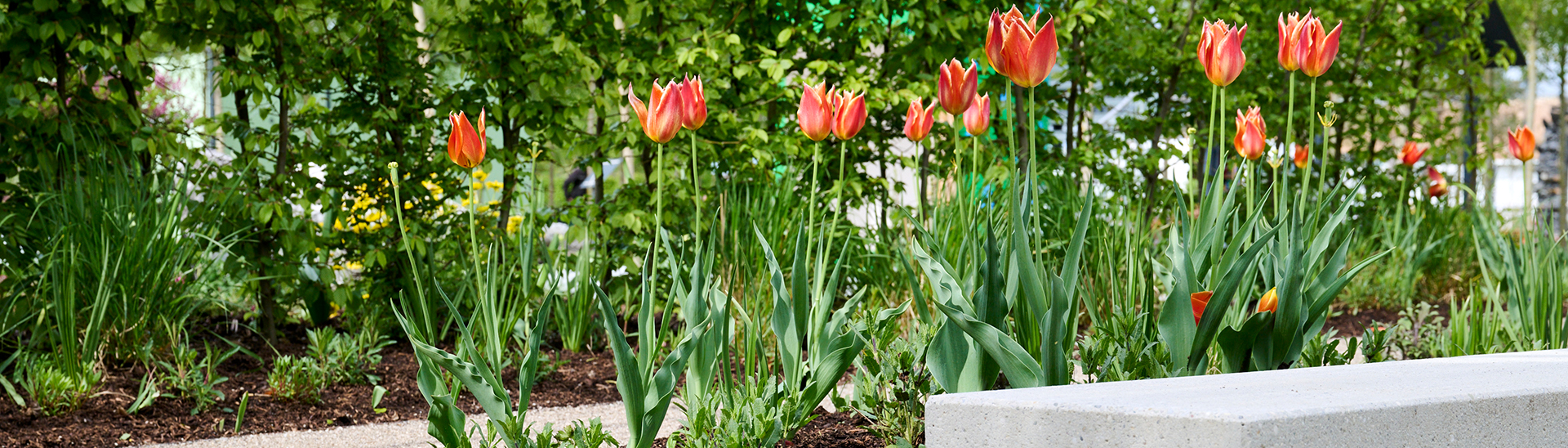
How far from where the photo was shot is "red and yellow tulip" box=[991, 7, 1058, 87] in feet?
5.06

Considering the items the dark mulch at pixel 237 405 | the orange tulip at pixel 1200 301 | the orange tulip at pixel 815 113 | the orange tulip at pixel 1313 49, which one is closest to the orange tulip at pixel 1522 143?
the orange tulip at pixel 1313 49

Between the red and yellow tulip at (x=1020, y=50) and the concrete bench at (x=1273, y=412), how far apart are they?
470mm

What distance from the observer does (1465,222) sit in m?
5.04

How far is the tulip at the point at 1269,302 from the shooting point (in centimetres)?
167

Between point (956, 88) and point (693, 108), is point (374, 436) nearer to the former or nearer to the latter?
point (693, 108)

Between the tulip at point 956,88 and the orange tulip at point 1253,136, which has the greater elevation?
the tulip at point 956,88

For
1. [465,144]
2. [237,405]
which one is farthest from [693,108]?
[237,405]

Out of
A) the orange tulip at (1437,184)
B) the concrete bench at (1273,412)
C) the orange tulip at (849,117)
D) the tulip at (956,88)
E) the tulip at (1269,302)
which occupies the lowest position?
the concrete bench at (1273,412)

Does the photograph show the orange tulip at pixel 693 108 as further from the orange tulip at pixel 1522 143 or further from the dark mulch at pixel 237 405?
the orange tulip at pixel 1522 143

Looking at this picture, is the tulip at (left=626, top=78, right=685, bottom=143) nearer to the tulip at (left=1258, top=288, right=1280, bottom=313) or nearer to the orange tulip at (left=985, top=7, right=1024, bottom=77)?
the orange tulip at (left=985, top=7, right=1024, bottom=77)

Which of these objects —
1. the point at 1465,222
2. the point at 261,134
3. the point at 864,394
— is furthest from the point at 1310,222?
the point at 1465,222

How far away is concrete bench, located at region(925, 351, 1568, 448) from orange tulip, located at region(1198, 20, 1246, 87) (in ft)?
1.76

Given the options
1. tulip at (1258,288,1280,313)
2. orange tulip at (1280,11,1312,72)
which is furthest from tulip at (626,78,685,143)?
orange tulip at (1280,11,1312,72)

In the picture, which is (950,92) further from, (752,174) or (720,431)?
(752,174)
